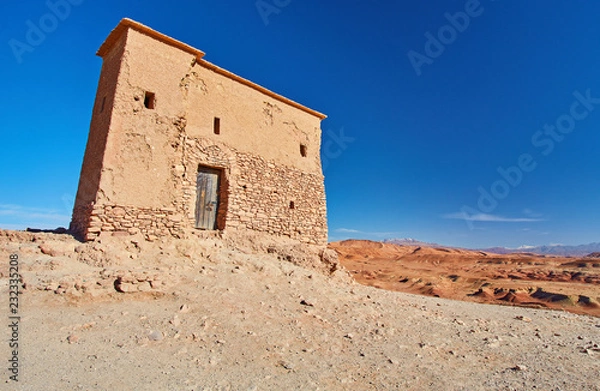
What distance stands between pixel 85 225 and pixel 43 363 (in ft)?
14.4

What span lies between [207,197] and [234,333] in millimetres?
5557

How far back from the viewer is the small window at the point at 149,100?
8.72 metres

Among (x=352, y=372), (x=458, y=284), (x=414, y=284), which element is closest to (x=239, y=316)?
(x=352, y=372)

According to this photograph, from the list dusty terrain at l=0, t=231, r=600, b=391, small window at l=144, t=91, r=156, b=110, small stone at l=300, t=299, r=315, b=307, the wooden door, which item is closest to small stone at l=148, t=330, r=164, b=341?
dusty terrain at l=0, t=231, r=600, b=391

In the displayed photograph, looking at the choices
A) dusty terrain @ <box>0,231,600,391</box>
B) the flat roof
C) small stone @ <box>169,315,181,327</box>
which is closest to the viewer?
dusty terrain @ <box>0,231,600,391</box>

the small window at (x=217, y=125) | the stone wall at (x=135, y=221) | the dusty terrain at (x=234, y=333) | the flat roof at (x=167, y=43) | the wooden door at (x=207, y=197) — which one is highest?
the flat roof at (x=167, y=43)

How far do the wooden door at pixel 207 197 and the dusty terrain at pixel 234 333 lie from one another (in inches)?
53.9

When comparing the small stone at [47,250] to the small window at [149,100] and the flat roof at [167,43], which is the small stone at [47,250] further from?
the flat roof at [167,43]

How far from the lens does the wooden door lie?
964 centimetres

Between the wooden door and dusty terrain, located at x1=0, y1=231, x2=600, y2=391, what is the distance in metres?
1.37

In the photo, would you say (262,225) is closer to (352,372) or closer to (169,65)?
(169,65)

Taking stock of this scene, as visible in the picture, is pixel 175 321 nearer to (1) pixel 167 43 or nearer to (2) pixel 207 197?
(2) pixel 207 197

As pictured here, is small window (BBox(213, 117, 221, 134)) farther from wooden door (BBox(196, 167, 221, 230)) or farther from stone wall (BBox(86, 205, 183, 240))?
stone wall (BBox(86, 205, 183, 240))

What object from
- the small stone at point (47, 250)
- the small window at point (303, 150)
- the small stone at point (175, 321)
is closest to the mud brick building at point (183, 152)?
the small window at point (303, 150)
